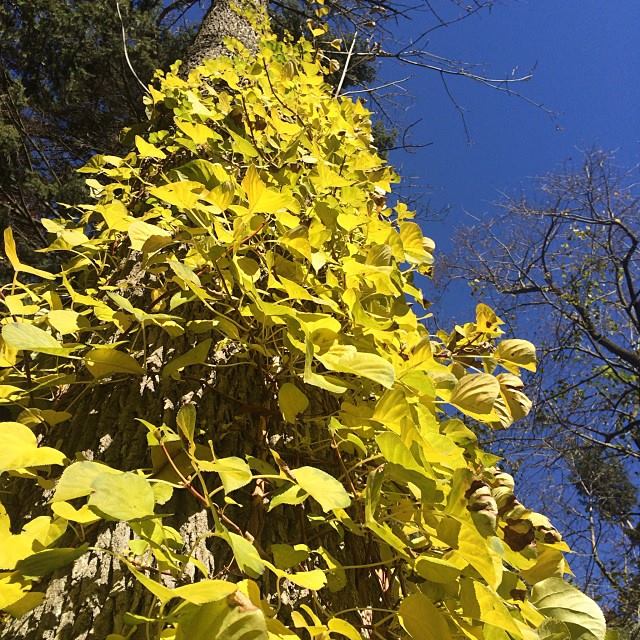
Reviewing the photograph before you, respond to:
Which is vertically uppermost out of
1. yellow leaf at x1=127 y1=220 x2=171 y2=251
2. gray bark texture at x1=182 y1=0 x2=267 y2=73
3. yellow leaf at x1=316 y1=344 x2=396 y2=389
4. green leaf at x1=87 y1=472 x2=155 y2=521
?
gray bark texture at x1=182 y1=0 x2=267 y2=73

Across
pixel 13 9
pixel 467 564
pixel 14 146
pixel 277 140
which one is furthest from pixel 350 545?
pixel 13 9

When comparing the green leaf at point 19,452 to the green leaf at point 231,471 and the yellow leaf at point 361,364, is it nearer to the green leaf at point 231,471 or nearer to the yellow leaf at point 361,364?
the green leaf at point 231,471

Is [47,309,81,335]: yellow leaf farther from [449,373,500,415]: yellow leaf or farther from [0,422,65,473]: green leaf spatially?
[449,373,500,415]: yellow leaf

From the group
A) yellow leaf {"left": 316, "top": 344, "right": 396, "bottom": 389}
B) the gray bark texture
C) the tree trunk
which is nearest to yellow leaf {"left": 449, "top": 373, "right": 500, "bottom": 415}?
yellow leaf {"left": 316, "top": 344, "right": 396, "bottom": 389}

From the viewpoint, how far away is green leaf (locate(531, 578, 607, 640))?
0.57 metres

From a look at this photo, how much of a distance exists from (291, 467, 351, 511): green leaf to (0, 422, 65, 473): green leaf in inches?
8.9

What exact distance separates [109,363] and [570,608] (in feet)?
2.08

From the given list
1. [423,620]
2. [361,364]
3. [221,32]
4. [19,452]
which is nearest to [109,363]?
[19,452]

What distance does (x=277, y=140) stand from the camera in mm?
1253

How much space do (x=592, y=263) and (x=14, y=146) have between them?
686 cm

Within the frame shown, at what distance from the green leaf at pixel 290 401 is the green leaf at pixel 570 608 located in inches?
14.1

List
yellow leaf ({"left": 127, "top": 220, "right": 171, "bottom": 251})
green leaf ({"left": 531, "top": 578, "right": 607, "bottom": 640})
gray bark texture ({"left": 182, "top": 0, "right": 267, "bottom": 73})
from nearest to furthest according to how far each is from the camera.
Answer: green leaf ({"left": 531, "top": 578, "right": 607, "bottom": 640}) < yellow leaf ({"left": 127, "top": 220, "right": 171, "bottom": 251}) < gray bark texture ({"left": 182, "top": 0, "right": 267, "bottom": 73})

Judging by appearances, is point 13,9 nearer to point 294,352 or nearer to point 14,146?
point 14,146

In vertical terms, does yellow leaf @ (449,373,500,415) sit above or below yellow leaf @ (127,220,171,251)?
below
